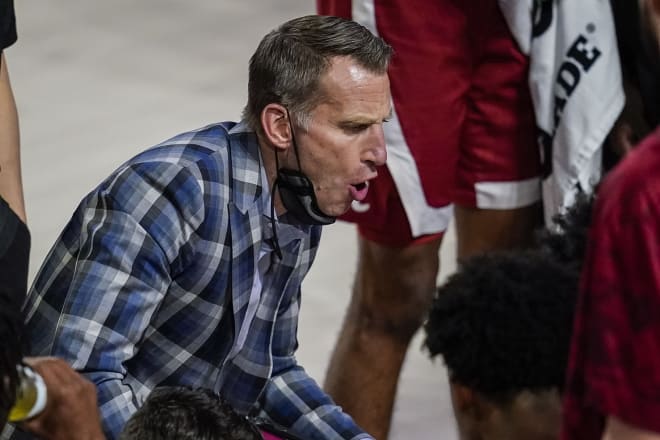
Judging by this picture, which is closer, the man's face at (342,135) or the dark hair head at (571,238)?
the dark hair head at (571,238)

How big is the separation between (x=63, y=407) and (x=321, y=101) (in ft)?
2.34

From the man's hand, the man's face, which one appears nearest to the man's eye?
the man's face

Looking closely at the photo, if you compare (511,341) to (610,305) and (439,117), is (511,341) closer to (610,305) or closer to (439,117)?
(610,305)

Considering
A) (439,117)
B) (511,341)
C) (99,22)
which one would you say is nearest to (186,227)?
(511,341)

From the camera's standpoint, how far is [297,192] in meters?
2.31

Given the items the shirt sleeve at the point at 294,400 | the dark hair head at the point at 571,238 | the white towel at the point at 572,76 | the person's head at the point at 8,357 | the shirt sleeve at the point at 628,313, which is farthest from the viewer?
the white towel at the point at 572,76

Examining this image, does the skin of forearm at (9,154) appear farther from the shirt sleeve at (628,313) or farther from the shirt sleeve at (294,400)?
the shirt sleeve at (628,313)

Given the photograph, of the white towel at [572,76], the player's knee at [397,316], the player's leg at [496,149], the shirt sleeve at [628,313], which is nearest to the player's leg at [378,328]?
the player's knee at [397,316]

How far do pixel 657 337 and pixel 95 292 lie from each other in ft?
3.38

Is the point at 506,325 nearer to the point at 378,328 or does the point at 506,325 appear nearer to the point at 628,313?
the point at 628,313

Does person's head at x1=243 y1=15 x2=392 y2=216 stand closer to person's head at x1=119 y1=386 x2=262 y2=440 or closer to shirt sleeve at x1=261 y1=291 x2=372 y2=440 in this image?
shirt sleeve at x1=261 y1=291 x2=372 y2=440

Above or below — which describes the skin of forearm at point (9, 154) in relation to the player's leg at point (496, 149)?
above

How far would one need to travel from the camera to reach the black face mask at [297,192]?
2305mm

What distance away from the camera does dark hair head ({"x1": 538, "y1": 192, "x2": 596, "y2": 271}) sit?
6.84ft
